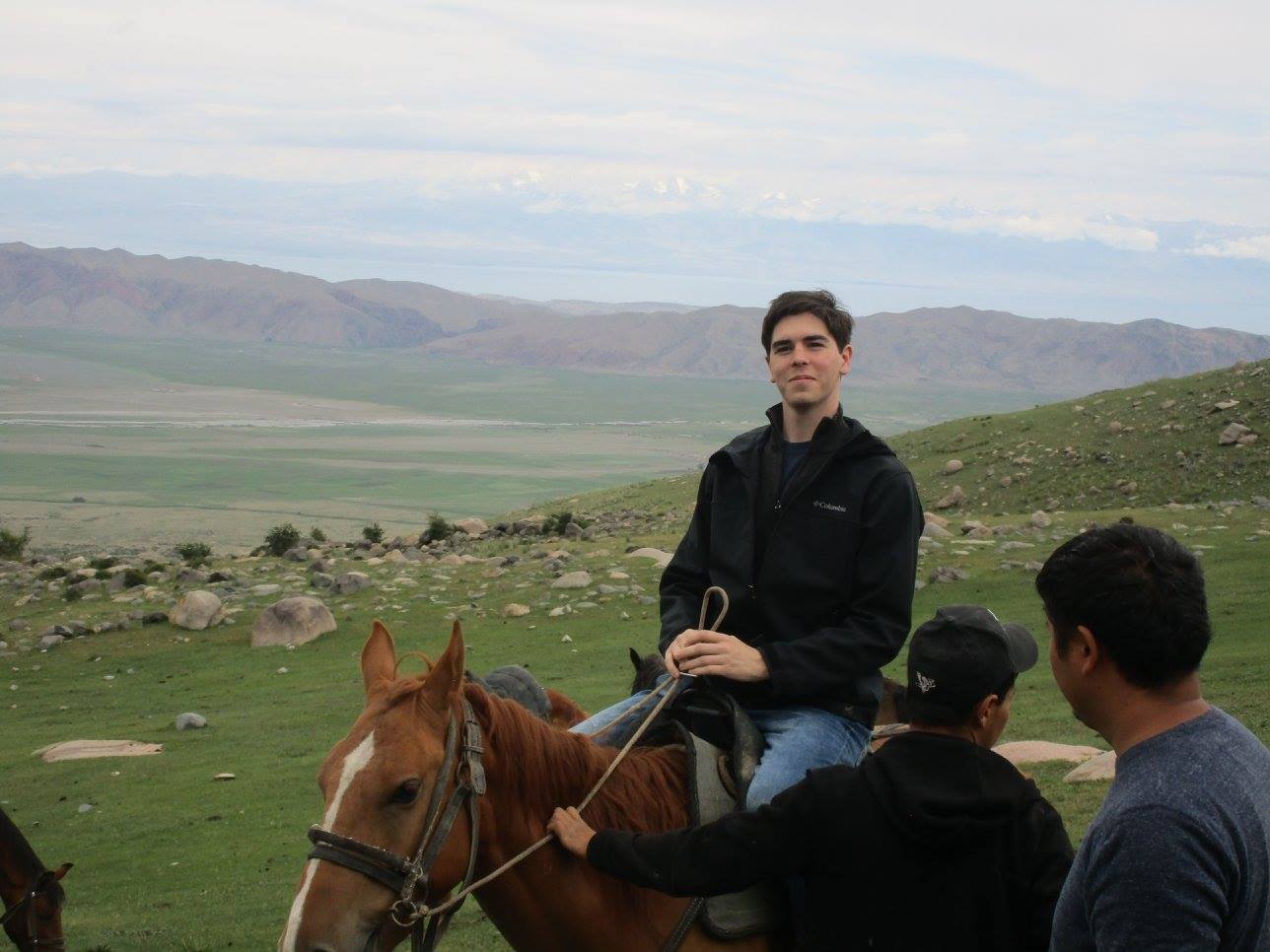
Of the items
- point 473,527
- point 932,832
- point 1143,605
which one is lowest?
point 473,527

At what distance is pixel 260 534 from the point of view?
61.2 meters

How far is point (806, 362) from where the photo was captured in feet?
13.8

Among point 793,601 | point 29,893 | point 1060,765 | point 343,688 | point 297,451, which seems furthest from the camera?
point 297,451

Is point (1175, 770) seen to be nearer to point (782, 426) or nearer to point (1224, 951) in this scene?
point (1224, 951)

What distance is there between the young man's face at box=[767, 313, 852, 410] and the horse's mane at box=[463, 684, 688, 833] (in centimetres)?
126

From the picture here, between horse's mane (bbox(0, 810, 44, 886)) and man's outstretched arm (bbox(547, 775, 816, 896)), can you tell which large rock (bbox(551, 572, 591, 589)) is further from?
man's outstretched arm (bbox(547, 775, 816, 896))

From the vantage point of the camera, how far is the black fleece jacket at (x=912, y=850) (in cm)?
303

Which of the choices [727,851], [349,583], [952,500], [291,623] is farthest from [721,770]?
[952,500]

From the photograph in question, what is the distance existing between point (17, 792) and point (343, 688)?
4986 mm

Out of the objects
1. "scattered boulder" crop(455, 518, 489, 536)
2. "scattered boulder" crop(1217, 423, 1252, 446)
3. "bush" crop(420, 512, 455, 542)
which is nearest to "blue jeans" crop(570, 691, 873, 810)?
"bush" crop(420, 512, 455, 542)

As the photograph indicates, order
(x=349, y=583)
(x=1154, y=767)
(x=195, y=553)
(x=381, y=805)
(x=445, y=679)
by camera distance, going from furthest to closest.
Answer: (x=195, y=553)
(x=349, y=583)
(x=445, y=679)
(x=381, y=805)
(x=1154, y=767)

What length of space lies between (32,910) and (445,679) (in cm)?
406

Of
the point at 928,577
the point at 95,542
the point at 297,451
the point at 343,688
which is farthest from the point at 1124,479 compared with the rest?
the point at 297,451

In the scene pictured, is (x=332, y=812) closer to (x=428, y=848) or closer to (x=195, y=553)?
(x=428, y=848)
